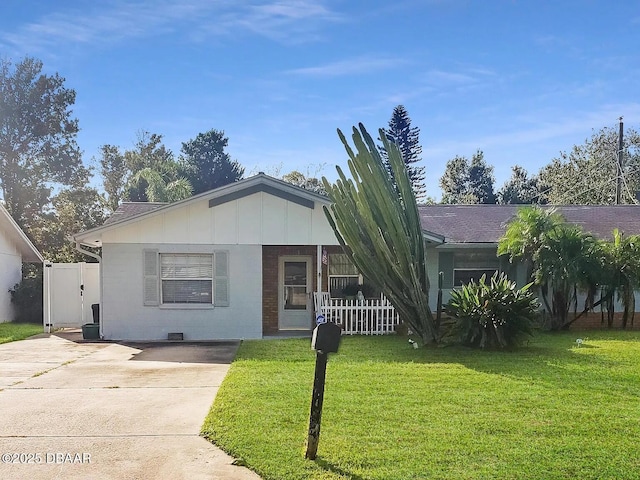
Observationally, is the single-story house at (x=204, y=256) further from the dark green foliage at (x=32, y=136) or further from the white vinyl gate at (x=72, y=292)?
the dark green foliage at (x=32, y=136)

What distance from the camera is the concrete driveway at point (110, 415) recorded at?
4719 mm

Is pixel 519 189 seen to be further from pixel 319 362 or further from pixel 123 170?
pixel 319 362

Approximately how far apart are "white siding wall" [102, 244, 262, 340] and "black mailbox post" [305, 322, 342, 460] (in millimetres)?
8538

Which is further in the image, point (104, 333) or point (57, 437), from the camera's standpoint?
point (104, 333)

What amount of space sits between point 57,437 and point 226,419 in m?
1.68

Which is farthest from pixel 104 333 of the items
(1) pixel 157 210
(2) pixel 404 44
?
(2) pixel 404 44

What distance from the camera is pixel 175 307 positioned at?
13.1m

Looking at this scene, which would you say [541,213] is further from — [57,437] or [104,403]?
[57,437]

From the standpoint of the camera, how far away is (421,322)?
36.0 feet

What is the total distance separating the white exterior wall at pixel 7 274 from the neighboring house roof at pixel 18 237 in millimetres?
201

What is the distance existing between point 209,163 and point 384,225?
98.7ft

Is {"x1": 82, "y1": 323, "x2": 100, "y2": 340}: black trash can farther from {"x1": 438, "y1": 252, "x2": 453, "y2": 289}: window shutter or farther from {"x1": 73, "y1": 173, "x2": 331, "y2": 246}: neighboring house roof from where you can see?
{"x1": 438, "y1": 252, "x2": 453, "y2": 289}: window shutter

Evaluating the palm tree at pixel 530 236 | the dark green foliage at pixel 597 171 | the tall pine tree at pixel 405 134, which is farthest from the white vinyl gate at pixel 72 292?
the dark green foliage at pixel 597 171

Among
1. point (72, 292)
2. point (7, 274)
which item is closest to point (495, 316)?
point (72, 292)
